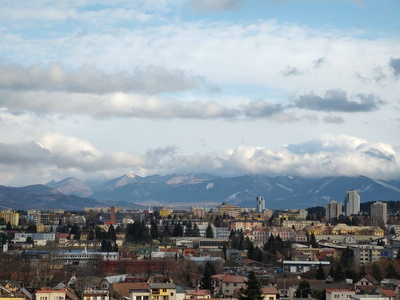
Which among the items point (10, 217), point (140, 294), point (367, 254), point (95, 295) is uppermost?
point (10, 217)

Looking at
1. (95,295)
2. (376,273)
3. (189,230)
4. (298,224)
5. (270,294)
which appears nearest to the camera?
(95,295)

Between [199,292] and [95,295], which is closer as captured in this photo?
[95,295]

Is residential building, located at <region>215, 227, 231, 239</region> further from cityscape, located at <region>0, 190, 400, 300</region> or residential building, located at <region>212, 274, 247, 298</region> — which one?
residential building, located at <region>212, 274, 247, 298</region>

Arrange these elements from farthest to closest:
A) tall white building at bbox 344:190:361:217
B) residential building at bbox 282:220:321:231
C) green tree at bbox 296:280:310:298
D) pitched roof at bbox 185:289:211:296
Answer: tall white building at bbox 344:190:361:217
residential building at bbox 282:220:321:231
green tree at bbox 296:280:310:298
pitched roof at bbox 185:289:211:296

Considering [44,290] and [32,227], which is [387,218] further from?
[44,290]

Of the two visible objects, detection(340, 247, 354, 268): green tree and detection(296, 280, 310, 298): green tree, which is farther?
detection(340, 247, 354, 268): green tree

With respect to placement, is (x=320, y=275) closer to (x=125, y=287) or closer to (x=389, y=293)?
(x=389, y=293)

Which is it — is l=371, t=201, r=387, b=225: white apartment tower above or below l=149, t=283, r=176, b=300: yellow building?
above

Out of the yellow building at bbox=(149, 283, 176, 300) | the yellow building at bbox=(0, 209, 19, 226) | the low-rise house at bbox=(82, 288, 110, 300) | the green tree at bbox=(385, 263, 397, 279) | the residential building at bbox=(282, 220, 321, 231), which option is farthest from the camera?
the yellow building at bbox=(0, 209, 19, 226)

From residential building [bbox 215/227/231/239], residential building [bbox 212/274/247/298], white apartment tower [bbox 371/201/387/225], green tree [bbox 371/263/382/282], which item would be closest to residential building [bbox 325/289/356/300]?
residential building [bbox 212/274/247/298]

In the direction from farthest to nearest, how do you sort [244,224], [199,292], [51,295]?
[244,224] < [199,292] < [51,295]

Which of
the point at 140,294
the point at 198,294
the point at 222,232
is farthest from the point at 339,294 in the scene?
the point at 222,232

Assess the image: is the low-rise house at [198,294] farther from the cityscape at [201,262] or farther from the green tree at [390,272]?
the green tree at [390,272]

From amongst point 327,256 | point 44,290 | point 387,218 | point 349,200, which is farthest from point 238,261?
point 349,200
